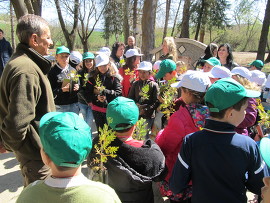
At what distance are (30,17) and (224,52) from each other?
3.79m

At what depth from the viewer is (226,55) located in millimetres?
4609

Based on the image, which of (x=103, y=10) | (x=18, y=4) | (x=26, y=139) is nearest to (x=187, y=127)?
(x=26, y=139)

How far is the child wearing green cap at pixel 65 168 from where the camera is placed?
1.11 metres

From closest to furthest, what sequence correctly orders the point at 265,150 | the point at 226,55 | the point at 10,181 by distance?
the point at 265,150
the point at 10,181
the point at 226,55

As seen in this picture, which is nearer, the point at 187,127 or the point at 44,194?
the point at 44,194

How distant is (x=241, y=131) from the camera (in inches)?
96.3

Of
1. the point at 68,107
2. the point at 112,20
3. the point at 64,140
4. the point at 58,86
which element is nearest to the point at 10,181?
the point at 68,107

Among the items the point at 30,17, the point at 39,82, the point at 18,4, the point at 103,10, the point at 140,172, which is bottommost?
the point at 140,172

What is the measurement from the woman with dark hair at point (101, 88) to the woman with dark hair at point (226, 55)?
2310mm

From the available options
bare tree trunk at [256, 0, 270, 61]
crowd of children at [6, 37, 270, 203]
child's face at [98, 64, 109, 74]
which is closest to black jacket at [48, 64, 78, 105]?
child's face at [98, 64, 109, 74]

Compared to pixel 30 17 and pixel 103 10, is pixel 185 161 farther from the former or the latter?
pixel 103 10

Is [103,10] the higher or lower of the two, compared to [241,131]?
higher

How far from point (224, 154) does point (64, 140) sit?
1092 millimetres

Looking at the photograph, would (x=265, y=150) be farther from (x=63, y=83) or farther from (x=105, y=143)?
(x=63, y=83)
